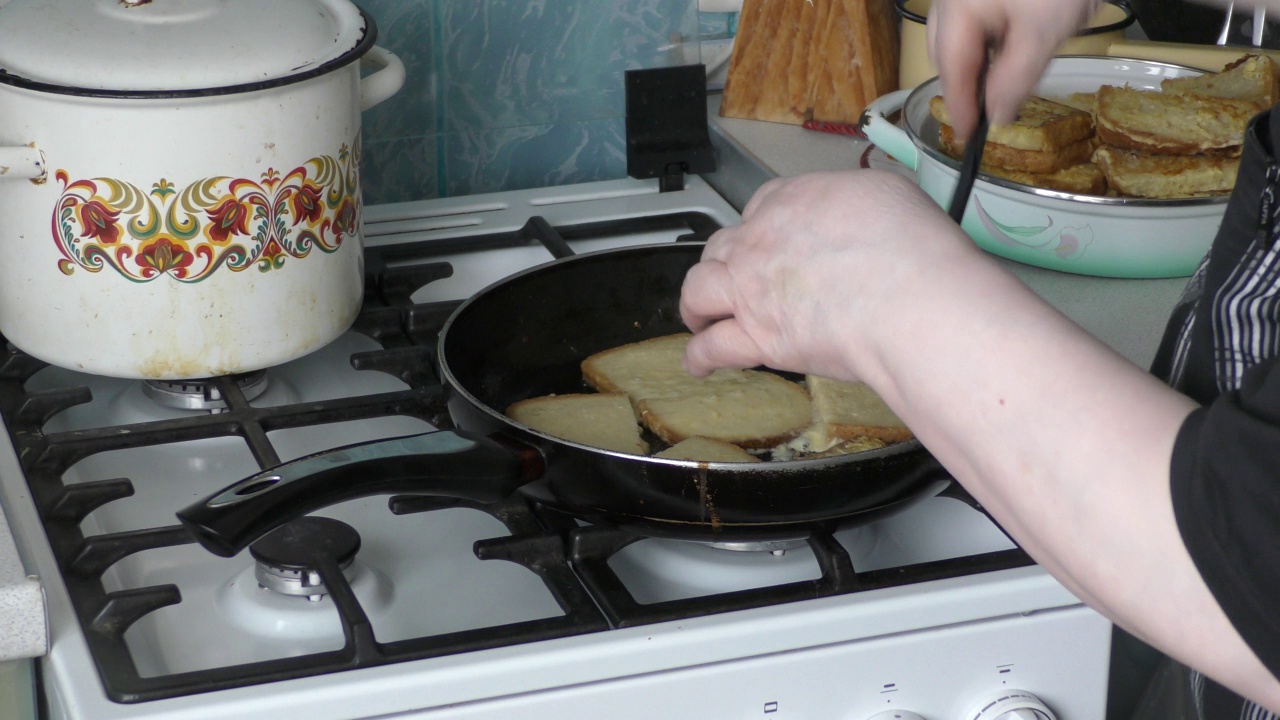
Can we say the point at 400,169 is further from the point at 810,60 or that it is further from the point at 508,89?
the point at 810,60

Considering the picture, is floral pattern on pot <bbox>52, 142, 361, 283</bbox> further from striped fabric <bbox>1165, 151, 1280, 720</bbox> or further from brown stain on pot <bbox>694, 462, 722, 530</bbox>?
striped fabric <bbox>1165, 151, 1280, 720</bbox>

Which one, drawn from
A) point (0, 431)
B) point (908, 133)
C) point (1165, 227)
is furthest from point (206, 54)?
point (1165, 227)

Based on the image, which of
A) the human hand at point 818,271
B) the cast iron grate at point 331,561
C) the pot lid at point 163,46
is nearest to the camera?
the human hand at point 818,271

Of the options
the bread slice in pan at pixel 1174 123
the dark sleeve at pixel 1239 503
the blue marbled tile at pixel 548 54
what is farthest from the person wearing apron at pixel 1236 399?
the blue marbled tile at pixel 548 54

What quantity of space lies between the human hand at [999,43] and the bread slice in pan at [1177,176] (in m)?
0.45

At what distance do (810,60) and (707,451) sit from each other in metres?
0.58

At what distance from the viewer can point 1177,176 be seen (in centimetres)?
99

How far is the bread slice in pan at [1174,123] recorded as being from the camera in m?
1.00

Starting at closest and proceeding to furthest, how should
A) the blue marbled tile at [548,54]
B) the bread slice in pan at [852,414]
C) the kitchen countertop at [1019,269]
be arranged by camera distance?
the bread slice in pan at [852,414] < the kitchen countertop at [1019,269] < the blue marbled tile at [548,54]

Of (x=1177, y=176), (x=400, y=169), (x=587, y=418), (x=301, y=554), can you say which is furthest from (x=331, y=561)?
(x=1177, y=176)

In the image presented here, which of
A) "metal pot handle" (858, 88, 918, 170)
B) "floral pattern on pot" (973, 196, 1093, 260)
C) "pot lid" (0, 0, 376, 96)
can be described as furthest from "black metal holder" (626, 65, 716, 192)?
"pot lid" (0, 0, 376, 96)

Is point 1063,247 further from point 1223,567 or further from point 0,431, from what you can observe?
point 0,431

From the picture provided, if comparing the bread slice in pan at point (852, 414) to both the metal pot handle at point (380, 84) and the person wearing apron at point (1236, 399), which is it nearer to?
the person wearing apron at point (1236, 399)

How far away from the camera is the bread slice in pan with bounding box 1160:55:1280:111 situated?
3.52 ft
